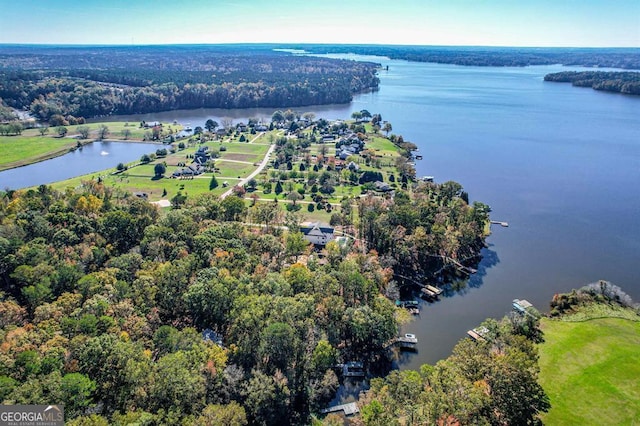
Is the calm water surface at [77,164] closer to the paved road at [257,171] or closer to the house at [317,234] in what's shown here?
the paved road at [257,171]

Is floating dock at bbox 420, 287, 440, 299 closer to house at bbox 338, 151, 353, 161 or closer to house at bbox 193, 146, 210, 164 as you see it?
house at bbox 338, 151, 353, 161

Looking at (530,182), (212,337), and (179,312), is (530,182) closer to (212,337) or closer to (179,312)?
(212,337)

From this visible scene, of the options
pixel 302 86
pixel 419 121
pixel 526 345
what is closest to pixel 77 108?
pixel 302 86

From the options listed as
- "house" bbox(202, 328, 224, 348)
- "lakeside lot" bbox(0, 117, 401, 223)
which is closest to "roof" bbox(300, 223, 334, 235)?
"lakeside lot" bbox(0, 117, 401, 223)

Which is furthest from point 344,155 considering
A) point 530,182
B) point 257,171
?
point 530,182

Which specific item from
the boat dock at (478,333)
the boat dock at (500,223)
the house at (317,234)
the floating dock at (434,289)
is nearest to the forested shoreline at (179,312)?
the house at (317,234)

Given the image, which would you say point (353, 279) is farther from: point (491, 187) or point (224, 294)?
point (491, 187)
